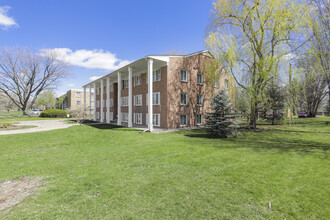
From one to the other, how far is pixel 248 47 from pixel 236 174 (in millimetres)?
12812

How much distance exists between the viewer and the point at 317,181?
4543mm

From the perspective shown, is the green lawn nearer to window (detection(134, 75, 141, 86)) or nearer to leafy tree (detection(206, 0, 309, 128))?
leafy tree (detection(206, 0, 309, 128))

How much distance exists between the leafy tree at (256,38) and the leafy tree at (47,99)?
7008 centimetres

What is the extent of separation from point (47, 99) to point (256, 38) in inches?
2967

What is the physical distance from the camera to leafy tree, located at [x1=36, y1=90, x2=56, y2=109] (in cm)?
6284

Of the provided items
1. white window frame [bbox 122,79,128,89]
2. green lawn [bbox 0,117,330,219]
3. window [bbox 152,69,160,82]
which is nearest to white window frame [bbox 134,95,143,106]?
white window frame [bbox 122,79,128,89]

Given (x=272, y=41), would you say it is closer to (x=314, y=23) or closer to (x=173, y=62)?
(x=314, y=23)

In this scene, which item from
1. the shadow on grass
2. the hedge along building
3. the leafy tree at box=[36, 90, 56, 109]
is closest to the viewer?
the shadow on grass

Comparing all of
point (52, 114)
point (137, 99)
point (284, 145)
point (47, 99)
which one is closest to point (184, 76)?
point (137, 99)

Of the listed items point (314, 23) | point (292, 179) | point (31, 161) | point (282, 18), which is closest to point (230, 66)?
point (282, 18)

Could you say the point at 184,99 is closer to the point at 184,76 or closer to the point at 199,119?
the point at 184,76

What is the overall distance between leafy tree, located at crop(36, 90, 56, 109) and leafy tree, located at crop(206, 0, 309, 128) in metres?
70.1

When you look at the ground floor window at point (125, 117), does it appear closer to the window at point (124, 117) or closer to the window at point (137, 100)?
the window at point (124, 117)

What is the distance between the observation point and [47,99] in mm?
64438
